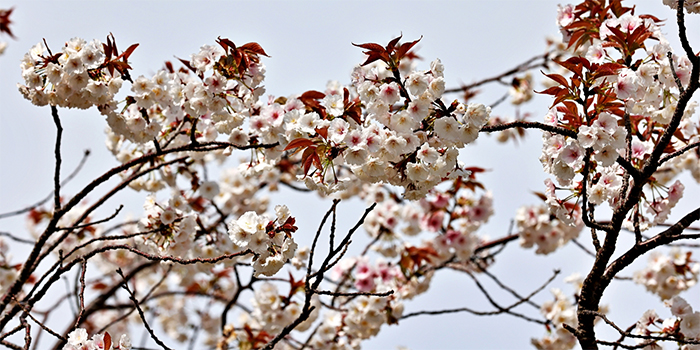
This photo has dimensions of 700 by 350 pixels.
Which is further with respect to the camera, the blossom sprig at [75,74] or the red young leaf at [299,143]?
the blossom sprig at [75,74]

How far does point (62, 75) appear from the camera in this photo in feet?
8.41

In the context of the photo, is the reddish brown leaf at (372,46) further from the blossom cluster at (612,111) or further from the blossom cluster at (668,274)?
the blossom cluster at (668,274)

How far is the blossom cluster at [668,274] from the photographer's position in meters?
4.20

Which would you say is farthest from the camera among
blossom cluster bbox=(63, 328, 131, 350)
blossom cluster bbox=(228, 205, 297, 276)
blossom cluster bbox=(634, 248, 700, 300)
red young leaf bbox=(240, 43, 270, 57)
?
blossom cluster bbox=(634, 248, 700, 300)

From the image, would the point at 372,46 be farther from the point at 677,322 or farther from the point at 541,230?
the point at 541,230

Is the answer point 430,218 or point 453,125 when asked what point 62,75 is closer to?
point 453,125

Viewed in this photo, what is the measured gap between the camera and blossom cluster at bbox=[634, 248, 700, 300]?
13.8 ft

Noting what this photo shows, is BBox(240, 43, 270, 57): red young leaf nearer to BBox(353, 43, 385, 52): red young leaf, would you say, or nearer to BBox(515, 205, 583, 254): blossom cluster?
BBox(353, 43, 385, 52): red young leaf

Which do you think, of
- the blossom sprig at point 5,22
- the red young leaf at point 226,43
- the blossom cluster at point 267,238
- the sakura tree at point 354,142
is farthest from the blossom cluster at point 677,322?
the blossom sprig at point 5,22

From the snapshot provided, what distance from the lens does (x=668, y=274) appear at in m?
4.25

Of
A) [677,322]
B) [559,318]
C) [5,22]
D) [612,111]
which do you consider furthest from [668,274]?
[5,22]

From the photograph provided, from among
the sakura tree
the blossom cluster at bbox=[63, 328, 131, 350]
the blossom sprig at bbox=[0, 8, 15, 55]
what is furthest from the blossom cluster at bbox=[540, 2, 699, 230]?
the blossom sprig at bbox=[0, 8, 15, 55]

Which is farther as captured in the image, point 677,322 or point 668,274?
point 668,274

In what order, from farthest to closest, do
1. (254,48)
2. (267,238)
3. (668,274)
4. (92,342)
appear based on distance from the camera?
1. (668,274)
2. (254,48)
3. (267,238)
4. (92,342)
